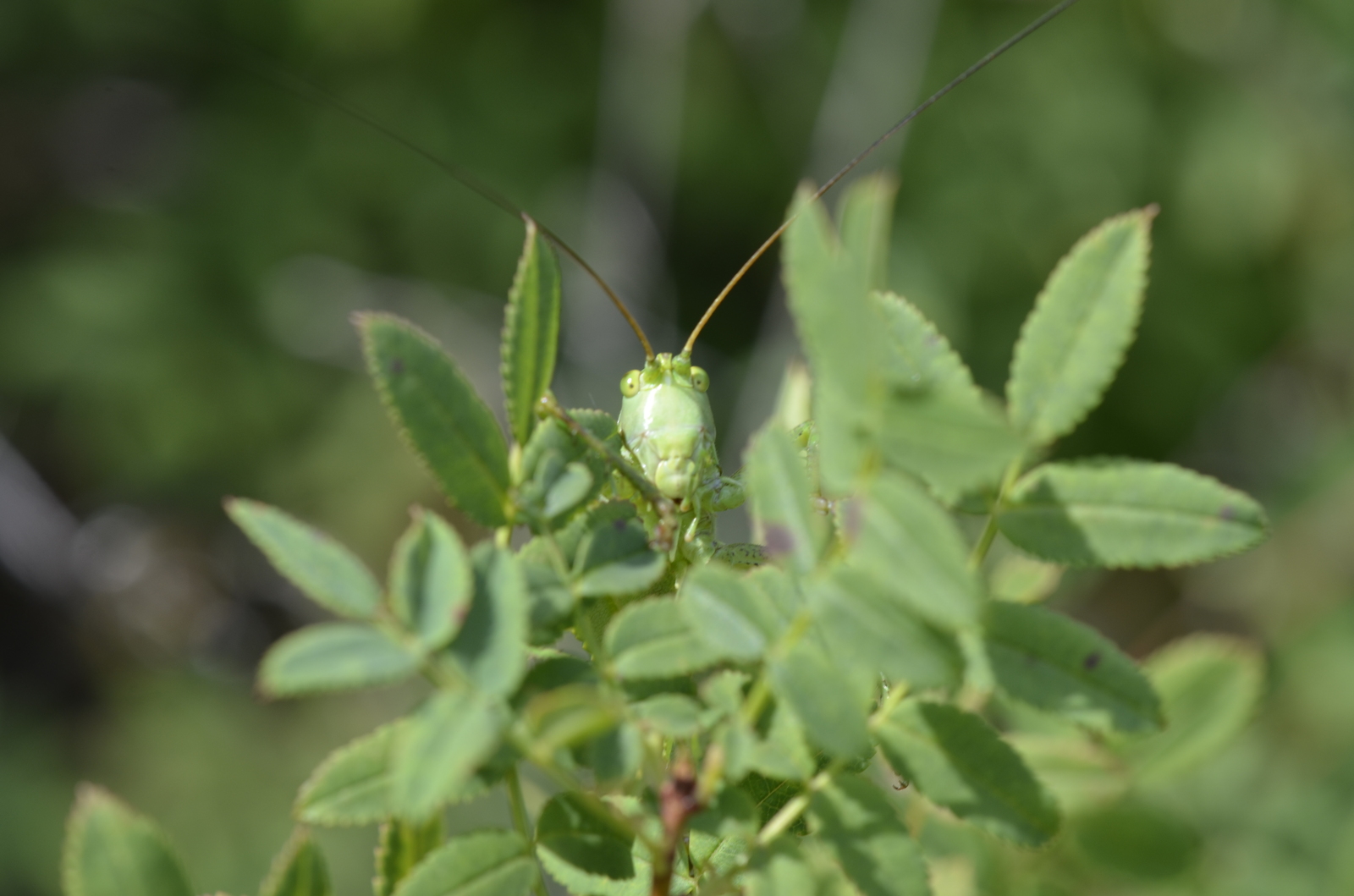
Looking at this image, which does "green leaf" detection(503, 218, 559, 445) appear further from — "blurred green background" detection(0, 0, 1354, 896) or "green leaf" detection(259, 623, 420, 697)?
"blurred green background" detection(0, 0, 1354, 896)

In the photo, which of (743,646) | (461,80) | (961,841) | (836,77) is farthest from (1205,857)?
(461,80)

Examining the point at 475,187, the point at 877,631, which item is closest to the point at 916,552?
the point at 877,631

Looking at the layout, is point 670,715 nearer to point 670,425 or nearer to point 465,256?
point 670,425

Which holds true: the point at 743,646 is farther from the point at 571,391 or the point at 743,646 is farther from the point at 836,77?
the point at 836,77

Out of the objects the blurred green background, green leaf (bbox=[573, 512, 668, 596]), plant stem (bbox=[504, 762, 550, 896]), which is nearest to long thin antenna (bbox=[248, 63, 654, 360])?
green leaf (bbox=[573, 512, 668, 596])

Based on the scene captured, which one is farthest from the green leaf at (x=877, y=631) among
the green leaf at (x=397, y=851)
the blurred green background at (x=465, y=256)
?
the blurred green background at (x=465, y=256)
